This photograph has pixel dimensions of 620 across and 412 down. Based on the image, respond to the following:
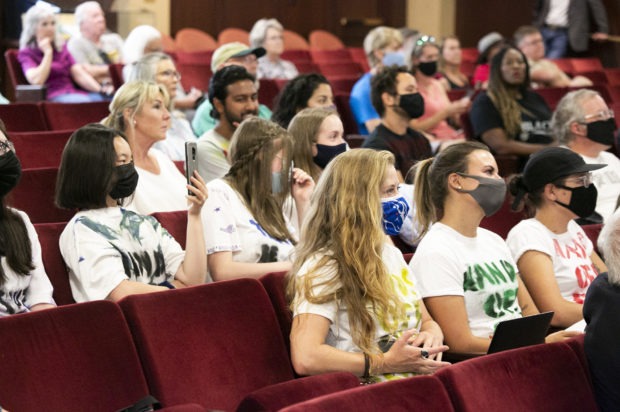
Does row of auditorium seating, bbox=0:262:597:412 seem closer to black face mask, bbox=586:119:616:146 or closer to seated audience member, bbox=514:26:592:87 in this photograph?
black face mask, bbox=586:119:616:146

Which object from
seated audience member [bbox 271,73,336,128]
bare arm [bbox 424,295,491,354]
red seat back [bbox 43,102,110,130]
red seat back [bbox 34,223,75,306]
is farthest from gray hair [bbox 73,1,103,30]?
bare arm [bbox 424,295,491,354]

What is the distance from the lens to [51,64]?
486 cm

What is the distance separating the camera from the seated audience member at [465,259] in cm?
234

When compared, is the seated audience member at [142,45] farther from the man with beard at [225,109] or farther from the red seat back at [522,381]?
the red seat back at [522,381]

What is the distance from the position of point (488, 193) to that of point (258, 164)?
0.63 meters

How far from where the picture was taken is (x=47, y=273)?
2330 millimetres


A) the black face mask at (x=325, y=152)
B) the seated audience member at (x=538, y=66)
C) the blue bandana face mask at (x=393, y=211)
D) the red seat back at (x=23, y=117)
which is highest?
the blue bandana face mask at (x=393, y=211)

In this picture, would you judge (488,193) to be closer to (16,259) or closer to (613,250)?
(613,250)

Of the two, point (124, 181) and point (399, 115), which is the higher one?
point (124, 181)

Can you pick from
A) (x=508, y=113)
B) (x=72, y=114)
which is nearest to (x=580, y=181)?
(x=508, y=113)

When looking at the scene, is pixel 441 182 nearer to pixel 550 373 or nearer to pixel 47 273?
pixel 550 373

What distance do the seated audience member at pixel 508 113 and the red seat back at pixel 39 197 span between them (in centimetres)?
215

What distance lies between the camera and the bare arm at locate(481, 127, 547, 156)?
4324mm

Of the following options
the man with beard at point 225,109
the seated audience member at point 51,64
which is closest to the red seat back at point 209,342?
the man with beard at point 225,109
